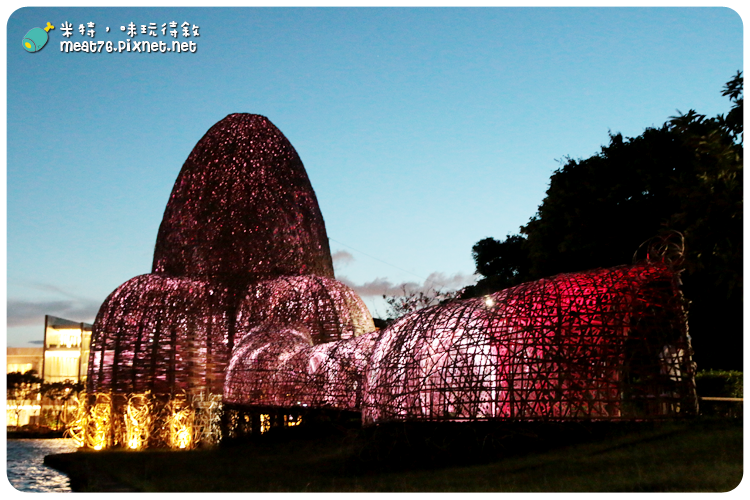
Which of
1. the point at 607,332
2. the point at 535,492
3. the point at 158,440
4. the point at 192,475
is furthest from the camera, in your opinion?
the point at 158,440

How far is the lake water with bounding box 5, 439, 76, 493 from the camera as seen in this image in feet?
42.1

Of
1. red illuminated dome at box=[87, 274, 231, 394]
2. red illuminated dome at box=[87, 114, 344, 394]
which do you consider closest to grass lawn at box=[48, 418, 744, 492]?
red illuminated dome at box=[87, 274, 231, 394]

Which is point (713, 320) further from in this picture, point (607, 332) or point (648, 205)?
point (607, 332)

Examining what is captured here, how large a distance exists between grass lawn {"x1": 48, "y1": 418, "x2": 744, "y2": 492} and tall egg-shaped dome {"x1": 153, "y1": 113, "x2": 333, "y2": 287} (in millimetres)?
6604

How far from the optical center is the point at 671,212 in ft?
64.3

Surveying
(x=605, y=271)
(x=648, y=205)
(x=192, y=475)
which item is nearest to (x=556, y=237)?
(x=648, y=205)

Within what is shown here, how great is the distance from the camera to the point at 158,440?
17531 mm

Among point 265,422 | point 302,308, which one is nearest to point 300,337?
point 302,308

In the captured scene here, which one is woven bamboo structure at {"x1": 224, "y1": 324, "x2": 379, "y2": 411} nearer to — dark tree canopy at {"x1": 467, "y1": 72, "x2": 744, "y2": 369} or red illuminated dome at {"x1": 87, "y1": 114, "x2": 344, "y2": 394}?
red illuminated dome at {"x1": 87, "y1": 114, "x2": 344, "y2": 394}

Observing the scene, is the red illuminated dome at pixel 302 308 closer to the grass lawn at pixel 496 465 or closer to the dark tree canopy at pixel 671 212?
the grass lawn at pixel 496 465

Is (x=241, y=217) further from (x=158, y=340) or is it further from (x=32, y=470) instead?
(x=32, y=470)

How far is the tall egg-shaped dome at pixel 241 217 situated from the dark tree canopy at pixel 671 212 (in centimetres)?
621

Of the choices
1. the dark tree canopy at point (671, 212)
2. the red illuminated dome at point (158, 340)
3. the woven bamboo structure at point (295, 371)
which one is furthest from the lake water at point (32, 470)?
the dark tree canopy at point (671, 212)

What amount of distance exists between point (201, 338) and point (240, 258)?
2219 mm
